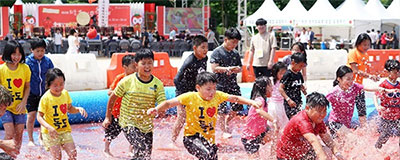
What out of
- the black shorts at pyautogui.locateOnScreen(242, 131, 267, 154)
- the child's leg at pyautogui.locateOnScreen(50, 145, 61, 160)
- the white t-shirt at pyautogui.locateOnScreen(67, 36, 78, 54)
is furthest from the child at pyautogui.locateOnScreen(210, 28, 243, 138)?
the white t-shirt at pyautogui.locateOnScreen(67, 36, 78, 54)

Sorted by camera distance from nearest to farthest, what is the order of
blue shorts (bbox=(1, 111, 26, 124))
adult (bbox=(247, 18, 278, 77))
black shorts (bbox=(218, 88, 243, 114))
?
blue shorts (bbox=(1, 111, 26, 124))
black shorts (bbox=(218, 88, 243, 114))
adult (bbox=(247, 18, 278, 77))

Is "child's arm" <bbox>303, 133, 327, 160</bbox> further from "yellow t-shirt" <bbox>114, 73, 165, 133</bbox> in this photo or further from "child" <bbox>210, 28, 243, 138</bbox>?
"child" <bbox>210, 28, 243, 138</bbox>

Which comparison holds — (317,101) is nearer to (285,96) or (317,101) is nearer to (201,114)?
(201,114)

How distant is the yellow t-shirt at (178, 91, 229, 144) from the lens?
16.6ft

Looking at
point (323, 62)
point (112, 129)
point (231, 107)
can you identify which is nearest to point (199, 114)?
point (112, 129)

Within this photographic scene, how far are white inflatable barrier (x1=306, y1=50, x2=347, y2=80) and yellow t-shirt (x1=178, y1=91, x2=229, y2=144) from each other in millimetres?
10042

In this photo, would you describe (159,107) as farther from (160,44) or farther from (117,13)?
(117,13)

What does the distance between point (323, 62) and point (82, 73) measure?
254 inches

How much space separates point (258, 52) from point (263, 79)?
121 inches

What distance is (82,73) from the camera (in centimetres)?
1241

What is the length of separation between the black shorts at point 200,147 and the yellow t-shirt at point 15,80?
211 centimetres

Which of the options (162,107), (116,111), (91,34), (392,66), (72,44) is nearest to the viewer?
(162,107)

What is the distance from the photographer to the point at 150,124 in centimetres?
550

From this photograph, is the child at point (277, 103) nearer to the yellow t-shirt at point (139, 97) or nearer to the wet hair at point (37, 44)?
the yellow t-shirt at point (139, 97)
